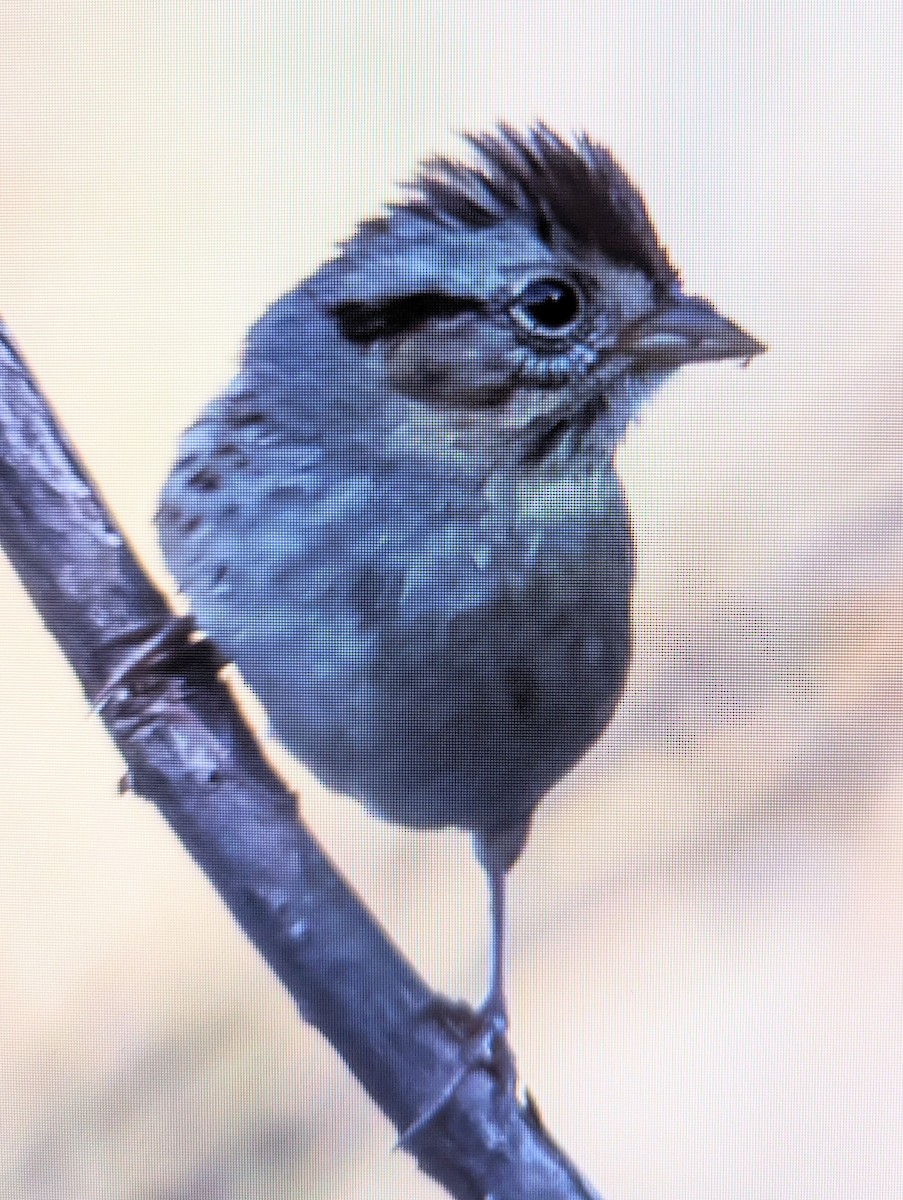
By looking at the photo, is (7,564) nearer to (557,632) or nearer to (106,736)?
(106,736)

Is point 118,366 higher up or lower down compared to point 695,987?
higher up

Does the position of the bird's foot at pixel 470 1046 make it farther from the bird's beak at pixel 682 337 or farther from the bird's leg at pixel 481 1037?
the bird's beak at pixel 682 337

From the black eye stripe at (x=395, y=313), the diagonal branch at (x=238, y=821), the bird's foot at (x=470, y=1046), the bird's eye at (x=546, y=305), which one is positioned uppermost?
the black eye stripe at (x=395, y=313)

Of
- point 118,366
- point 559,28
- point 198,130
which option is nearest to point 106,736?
point 118,366

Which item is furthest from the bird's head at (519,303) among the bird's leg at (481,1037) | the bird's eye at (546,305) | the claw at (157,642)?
the bird's leg at (481,1037)

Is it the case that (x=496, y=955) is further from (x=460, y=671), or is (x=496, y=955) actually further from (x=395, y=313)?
(x=395, y=313)

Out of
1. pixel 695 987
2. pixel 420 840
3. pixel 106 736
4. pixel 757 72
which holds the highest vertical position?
pixel 757 72

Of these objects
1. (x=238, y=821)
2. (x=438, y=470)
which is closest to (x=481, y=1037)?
(x=238, y=821)
